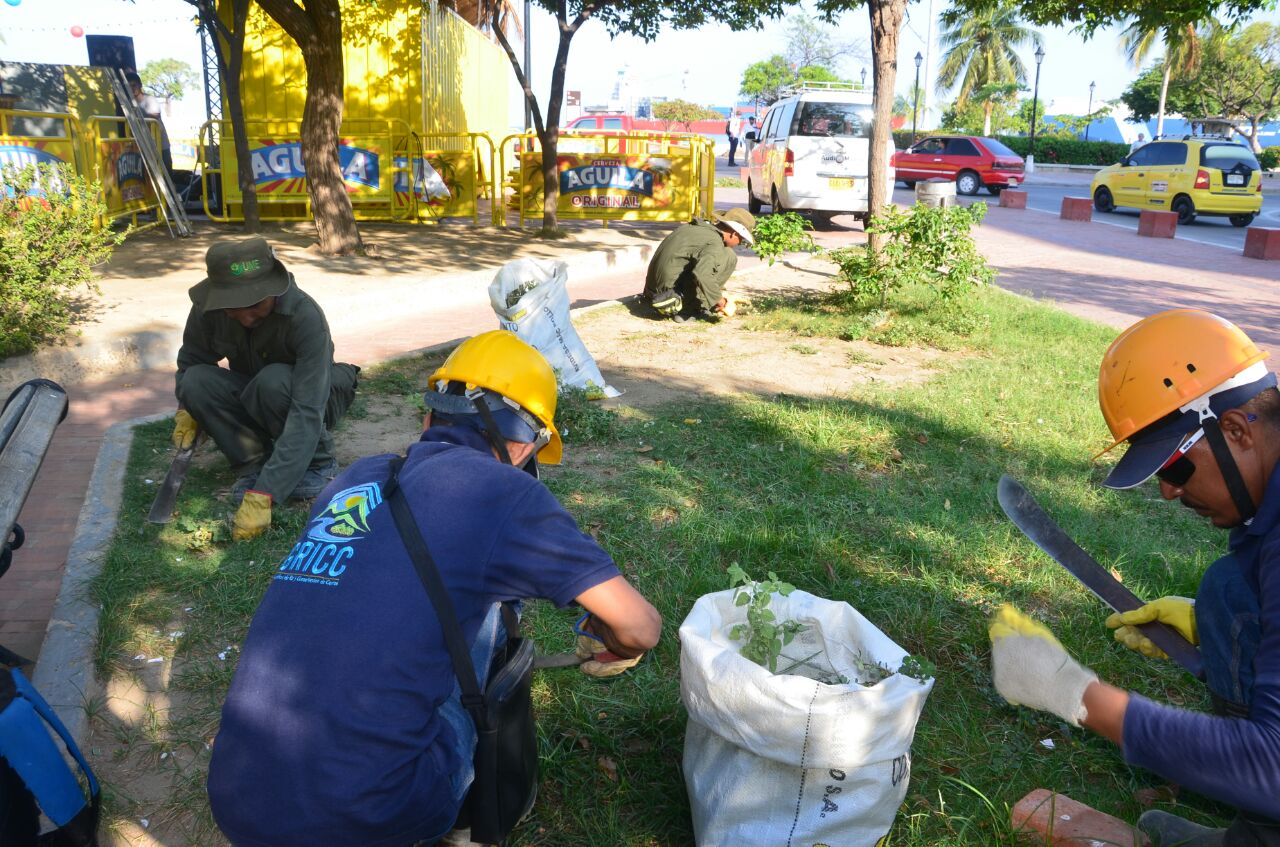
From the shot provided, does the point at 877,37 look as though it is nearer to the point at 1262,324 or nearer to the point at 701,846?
the point at 1262,324

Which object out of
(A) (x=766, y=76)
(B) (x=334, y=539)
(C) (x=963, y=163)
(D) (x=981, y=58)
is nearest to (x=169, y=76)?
(A) (x=766, y=76)

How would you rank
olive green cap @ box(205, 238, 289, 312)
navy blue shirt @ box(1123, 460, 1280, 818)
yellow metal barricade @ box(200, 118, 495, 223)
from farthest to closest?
yellow metal barricade @ box(200, 118, 495, 223), olive green cap @ box(205, 238, 289, 312), navy blue shirt @ box(1123, 460, 1280, 818)

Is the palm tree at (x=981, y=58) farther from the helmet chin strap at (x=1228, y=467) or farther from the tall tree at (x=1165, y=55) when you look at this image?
the helmet chin strap at (x=1228, y=467)

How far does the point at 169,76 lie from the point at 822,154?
10861 cm

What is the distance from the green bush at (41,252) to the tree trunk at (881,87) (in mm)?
6038

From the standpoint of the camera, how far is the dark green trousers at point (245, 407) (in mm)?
4336

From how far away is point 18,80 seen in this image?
17297 millimetres

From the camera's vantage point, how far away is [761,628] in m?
2.38

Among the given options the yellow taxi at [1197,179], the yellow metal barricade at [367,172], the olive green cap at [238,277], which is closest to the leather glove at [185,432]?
the olive green cap at [238,277]

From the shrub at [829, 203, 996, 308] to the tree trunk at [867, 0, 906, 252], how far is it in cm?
35

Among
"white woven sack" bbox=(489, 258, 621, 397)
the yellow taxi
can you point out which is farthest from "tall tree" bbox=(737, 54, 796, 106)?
"white woven sack" bbox=(489, 258, 621, 397)

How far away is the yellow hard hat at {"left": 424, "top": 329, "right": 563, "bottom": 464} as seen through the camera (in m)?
2.36

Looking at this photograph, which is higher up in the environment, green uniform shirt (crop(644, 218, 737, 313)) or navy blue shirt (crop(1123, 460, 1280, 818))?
green uniform shirt (crop(644, 218, 737, 313))

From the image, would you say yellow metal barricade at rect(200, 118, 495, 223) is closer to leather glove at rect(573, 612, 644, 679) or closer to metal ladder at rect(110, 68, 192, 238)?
metal ladder at rect(110, 68, 192, 238)
